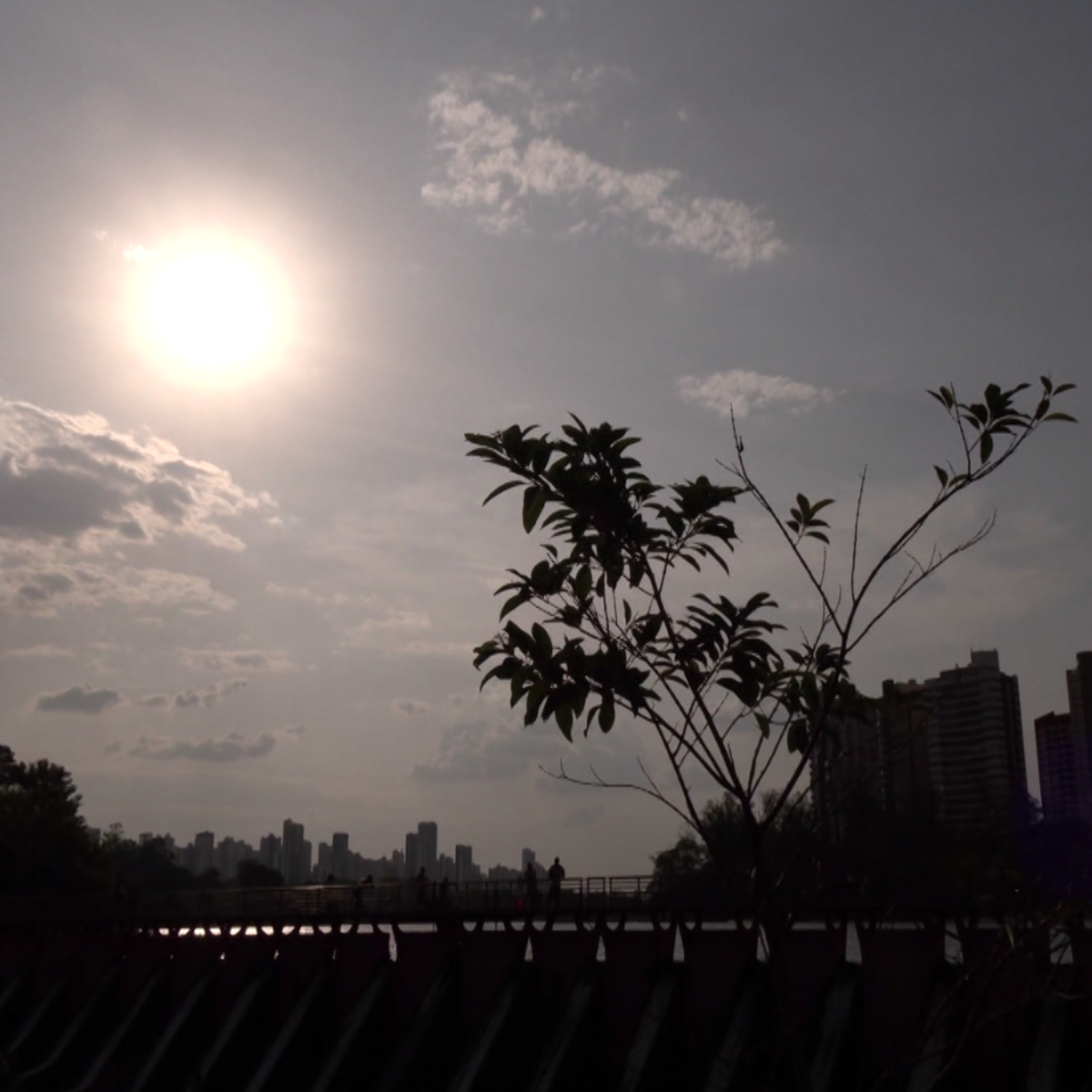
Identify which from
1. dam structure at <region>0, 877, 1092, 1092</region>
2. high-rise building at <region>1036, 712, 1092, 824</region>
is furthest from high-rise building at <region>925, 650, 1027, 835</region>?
high-rise building at <region>1036, 712, 1092, 824</region>

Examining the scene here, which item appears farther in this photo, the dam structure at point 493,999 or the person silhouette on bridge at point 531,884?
the person silhouette on bridge at point 531,884

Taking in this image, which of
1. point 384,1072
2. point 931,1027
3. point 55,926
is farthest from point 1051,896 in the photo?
point 55,926

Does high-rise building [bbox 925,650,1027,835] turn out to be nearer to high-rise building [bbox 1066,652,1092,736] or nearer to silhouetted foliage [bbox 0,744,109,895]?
high-rise building [bbox 1066,652,1092,736]

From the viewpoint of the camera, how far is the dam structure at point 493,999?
20.6 metres

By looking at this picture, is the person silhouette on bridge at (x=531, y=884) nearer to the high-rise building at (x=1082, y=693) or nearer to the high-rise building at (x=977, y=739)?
the high-rise building at (x=977, y=739)

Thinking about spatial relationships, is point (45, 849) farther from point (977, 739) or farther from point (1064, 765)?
point (1064, 765)

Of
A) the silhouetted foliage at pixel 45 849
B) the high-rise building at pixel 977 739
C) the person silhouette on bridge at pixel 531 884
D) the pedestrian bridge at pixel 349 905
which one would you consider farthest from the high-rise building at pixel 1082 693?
the silhouetted foliage at pixel 45 849

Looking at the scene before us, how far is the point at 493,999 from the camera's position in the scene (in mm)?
29359

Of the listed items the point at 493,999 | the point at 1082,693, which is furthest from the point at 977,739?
the point at 493,999

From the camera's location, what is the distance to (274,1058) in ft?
106

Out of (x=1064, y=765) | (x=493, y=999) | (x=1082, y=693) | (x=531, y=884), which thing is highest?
(x=1082, y=693)

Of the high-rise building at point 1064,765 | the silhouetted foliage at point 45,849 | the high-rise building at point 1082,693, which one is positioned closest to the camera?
the high-rise building at point 1064,765

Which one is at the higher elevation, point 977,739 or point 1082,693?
point 977,739

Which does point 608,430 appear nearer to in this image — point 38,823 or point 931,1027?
point 931,1027
